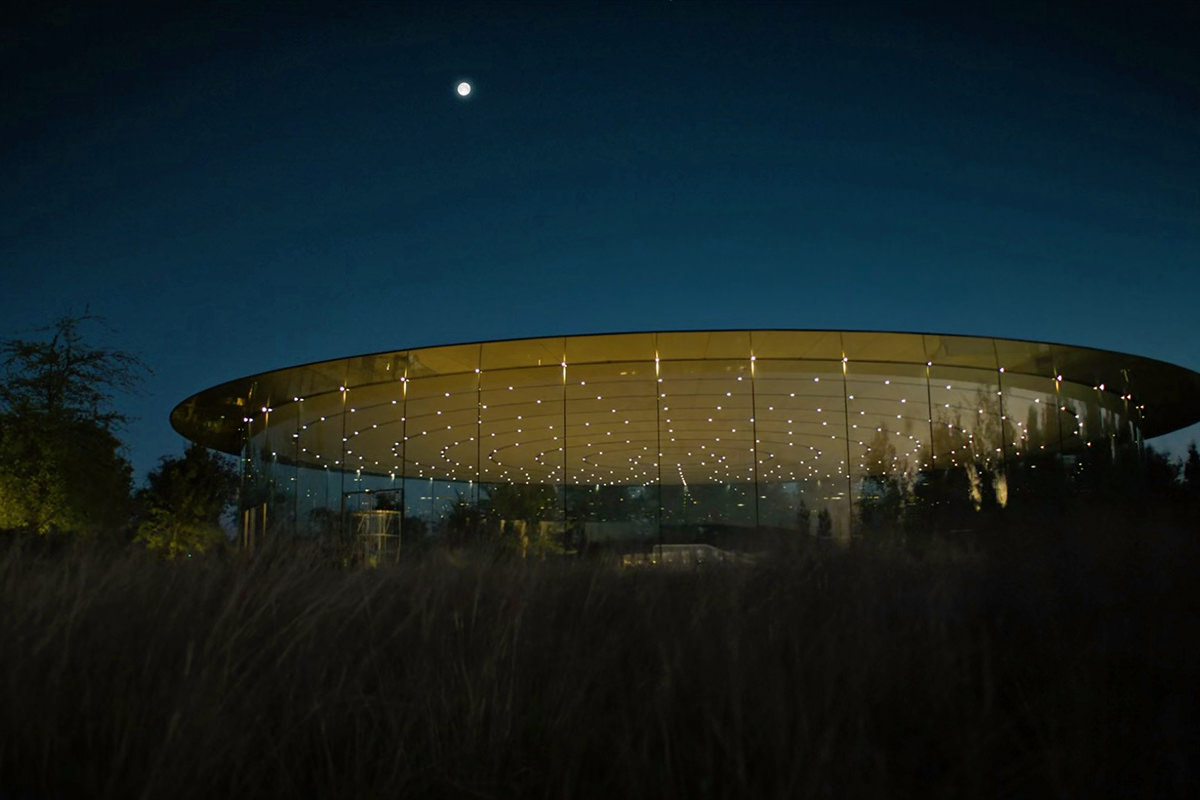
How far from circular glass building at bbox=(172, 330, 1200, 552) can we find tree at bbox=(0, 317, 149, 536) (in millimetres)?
5814

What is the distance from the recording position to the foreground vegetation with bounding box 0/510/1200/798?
2.86 m

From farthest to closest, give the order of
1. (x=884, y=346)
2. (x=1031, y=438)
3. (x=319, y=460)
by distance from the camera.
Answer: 1. (x=319, y=460)
2. (x=1031, y=438)
3. (x=884, y=346)

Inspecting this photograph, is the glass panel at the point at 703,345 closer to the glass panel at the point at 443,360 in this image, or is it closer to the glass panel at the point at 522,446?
the glass panel at the point at 522,446

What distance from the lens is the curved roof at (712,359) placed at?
59.8 ft

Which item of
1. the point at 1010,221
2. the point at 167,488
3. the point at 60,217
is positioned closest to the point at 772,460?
the point at 1010,221

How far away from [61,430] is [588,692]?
23468 millimetres

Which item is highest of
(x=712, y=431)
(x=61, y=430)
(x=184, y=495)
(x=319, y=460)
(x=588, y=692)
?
(x=61, y=430)

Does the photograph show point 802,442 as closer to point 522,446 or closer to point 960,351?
point 960,351

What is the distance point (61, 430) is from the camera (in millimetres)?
21984

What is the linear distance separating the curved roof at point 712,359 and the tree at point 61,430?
341cm

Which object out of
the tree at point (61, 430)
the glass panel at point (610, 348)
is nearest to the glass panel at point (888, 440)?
the glass panel at point (610, 348)

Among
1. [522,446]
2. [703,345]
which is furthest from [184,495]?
[703,345]

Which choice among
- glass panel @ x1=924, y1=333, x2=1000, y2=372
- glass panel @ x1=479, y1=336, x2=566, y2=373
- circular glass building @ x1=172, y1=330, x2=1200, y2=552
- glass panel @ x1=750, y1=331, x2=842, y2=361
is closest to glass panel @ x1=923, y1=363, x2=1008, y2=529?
circular glass building @ x1=172, y1=330, x2=1200, y2=552

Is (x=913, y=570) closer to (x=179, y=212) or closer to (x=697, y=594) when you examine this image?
(x=697, y=594)
